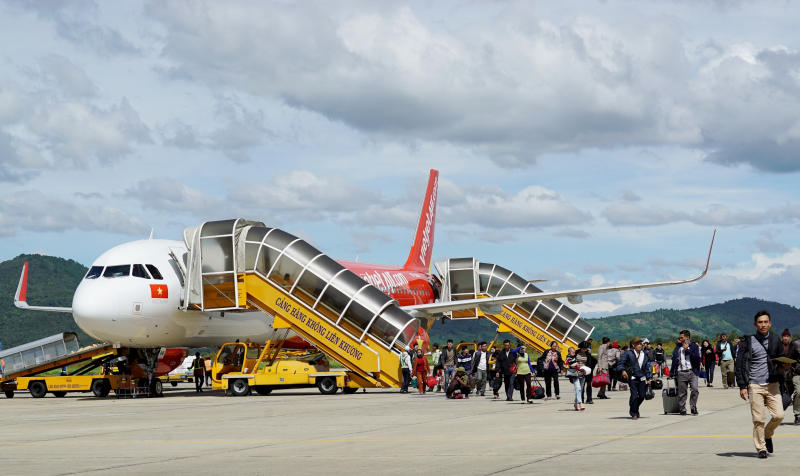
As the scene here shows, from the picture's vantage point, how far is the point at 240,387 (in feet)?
91.5

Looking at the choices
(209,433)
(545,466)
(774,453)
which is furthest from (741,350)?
(209,433)

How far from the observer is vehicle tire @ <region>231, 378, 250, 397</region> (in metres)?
27.8

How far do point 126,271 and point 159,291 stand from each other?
3.65 feet

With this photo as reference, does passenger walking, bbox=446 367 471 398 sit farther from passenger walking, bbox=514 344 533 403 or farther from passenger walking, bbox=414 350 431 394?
passenger walking, bbox=514 344 533 403

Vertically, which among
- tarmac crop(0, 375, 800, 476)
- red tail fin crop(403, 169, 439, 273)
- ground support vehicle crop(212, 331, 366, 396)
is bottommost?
tarmac crop(0, 375, 800, 476)

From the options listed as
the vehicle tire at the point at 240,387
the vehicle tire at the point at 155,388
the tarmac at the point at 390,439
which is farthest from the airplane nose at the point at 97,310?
the vehicle tire at the point at 240,387

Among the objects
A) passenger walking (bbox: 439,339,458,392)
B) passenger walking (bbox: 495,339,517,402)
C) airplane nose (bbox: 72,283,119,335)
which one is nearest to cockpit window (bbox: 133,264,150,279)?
airplane nose (bbox: 72,283,119,335)

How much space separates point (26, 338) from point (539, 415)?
17290cm

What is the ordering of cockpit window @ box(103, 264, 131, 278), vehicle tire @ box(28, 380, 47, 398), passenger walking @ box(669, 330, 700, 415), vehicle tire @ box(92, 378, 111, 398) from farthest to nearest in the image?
vehicle tire @ box(28, 380, 47, 398), vehicle tire @ box(92, 378, 111, 398), cockpit window @ box(103, 264, 131, 278), passenger walking @ box(669, 330, 700, 415)

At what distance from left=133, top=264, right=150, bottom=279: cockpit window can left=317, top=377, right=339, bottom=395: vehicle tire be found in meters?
6.21

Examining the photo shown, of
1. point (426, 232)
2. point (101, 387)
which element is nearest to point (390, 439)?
point (101, 387)

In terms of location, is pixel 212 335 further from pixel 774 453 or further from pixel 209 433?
pixel 774 453

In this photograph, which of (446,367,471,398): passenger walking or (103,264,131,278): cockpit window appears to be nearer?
(446,367,471,398): passenger walking

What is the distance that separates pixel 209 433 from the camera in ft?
52.6
